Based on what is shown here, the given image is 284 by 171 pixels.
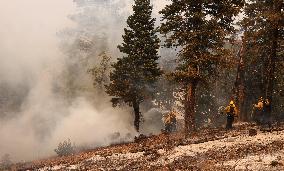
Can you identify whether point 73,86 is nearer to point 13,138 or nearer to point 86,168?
point 13,138

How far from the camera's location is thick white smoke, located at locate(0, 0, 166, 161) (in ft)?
121

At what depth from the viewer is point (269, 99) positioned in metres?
21.1

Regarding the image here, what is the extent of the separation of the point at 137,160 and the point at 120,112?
32.0m

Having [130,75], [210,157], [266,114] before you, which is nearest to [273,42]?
[266,114]

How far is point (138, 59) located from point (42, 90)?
64.5 feet

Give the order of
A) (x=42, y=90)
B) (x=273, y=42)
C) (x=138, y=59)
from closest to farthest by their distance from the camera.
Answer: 1. (x=273, y=42)
2. (x=138, y=59)
3. (x=42, y=90)

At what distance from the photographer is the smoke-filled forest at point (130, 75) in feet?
68.0

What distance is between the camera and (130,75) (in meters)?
30.7

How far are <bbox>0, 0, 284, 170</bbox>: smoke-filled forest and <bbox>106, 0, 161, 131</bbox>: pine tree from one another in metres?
0.08

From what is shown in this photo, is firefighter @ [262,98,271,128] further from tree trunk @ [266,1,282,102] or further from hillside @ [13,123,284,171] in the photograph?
hillside @ [13,123,284,171]

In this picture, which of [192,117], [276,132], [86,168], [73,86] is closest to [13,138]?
[73,86]

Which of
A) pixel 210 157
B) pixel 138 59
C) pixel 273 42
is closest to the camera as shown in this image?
pixel 210 157

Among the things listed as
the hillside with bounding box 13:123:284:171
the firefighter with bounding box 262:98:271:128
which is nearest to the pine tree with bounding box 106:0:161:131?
the firefighter with bounding box 262:98:271:128

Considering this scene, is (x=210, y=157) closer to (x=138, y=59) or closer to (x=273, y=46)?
(x=273, y=46)
